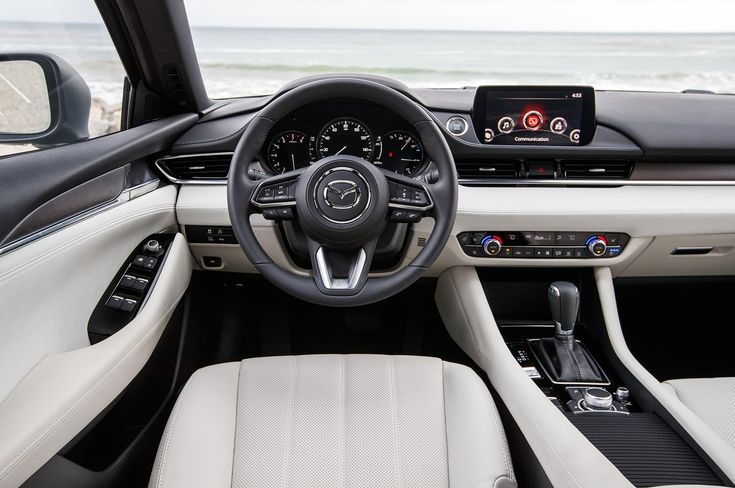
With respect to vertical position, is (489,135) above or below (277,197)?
above

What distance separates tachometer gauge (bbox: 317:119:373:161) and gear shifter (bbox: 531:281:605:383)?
2.55ft

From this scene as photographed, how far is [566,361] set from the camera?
1.79 m

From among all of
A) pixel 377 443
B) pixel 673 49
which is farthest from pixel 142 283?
pixel 673 49

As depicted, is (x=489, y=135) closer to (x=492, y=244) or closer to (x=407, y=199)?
(x=492, y=244)

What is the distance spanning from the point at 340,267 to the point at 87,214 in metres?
0.67

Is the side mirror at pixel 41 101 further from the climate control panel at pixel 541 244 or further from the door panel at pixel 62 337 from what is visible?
the climate control panel at pixel 541 244

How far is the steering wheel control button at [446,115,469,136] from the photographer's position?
1.83 metres

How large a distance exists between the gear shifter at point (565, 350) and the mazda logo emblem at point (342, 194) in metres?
0.82

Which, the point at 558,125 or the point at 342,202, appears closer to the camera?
the point at 342,202

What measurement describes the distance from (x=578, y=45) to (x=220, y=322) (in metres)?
3.20

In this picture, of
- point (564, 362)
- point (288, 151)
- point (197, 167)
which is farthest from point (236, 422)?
point (564, 362)

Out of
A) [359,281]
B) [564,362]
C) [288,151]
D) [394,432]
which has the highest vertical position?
[288,151]

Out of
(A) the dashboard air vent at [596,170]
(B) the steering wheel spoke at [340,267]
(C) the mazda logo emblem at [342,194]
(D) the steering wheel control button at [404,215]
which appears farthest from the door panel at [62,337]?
(A) the dashboard air vent at [596,170]

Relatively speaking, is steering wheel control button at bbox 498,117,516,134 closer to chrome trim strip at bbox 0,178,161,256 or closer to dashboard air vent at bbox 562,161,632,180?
dashboard air vent at bbox 562,161,632,180
